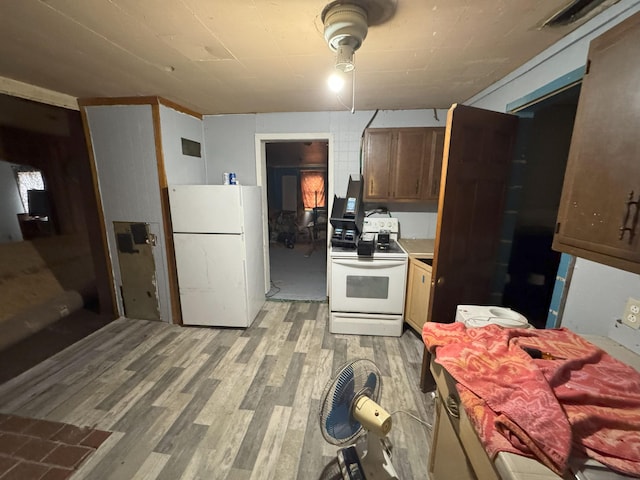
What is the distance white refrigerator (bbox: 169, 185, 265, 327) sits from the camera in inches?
95.2

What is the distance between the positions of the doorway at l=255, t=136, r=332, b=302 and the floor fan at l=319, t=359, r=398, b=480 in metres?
2.17

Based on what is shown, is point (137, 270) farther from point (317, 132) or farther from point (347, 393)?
point (347, 393)

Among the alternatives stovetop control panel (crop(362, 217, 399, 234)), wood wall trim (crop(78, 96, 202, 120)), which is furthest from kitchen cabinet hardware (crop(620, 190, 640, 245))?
wood wall trim (crop(78, 96, 202, 120))

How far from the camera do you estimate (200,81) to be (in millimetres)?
1991

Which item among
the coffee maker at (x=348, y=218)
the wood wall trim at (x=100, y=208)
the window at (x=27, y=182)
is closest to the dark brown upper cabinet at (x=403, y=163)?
the coffee maker at (x=348, y=218)

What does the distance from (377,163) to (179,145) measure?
216 cm

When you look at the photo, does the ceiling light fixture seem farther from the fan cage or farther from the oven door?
the oven door

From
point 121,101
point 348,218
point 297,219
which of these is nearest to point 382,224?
point 348,218

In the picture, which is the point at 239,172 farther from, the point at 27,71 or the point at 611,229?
the point at 611,229

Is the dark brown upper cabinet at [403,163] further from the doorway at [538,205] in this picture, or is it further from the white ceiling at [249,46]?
the doorway at [538,205]

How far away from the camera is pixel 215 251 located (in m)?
2.53

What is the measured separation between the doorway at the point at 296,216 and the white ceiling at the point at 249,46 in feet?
3.75

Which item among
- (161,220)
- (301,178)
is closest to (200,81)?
(161,220)

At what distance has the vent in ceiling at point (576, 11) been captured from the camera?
43.2 inches
